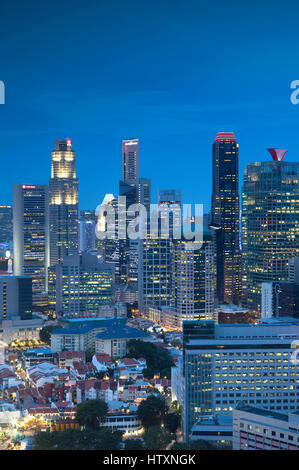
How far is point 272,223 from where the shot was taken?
22484 millimetres

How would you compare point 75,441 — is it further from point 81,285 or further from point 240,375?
point 81,285

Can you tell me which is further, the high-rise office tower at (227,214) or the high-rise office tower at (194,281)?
the high-rise office tower at (227,214)

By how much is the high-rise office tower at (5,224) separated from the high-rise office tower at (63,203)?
451 cm

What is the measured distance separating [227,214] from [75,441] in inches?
811

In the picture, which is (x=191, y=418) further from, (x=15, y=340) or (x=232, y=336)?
(x=15, y=340)

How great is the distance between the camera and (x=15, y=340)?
55.2 feet

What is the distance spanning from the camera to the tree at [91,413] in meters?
9.24

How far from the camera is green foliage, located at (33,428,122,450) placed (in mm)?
7988

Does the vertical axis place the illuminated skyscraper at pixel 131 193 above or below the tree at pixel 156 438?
above

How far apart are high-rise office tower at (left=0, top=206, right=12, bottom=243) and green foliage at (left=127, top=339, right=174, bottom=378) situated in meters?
19.6

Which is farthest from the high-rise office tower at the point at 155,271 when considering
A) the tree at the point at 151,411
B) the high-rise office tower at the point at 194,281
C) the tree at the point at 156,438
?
the tree at the point at 156,438

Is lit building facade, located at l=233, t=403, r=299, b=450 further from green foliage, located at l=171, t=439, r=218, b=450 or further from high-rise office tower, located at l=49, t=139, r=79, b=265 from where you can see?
high-rise office tower, located at l=49, t=139, r=79, b=265

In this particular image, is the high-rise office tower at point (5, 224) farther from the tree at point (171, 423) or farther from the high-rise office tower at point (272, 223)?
the tree at point (171, 423)

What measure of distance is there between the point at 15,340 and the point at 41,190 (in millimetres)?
10268
